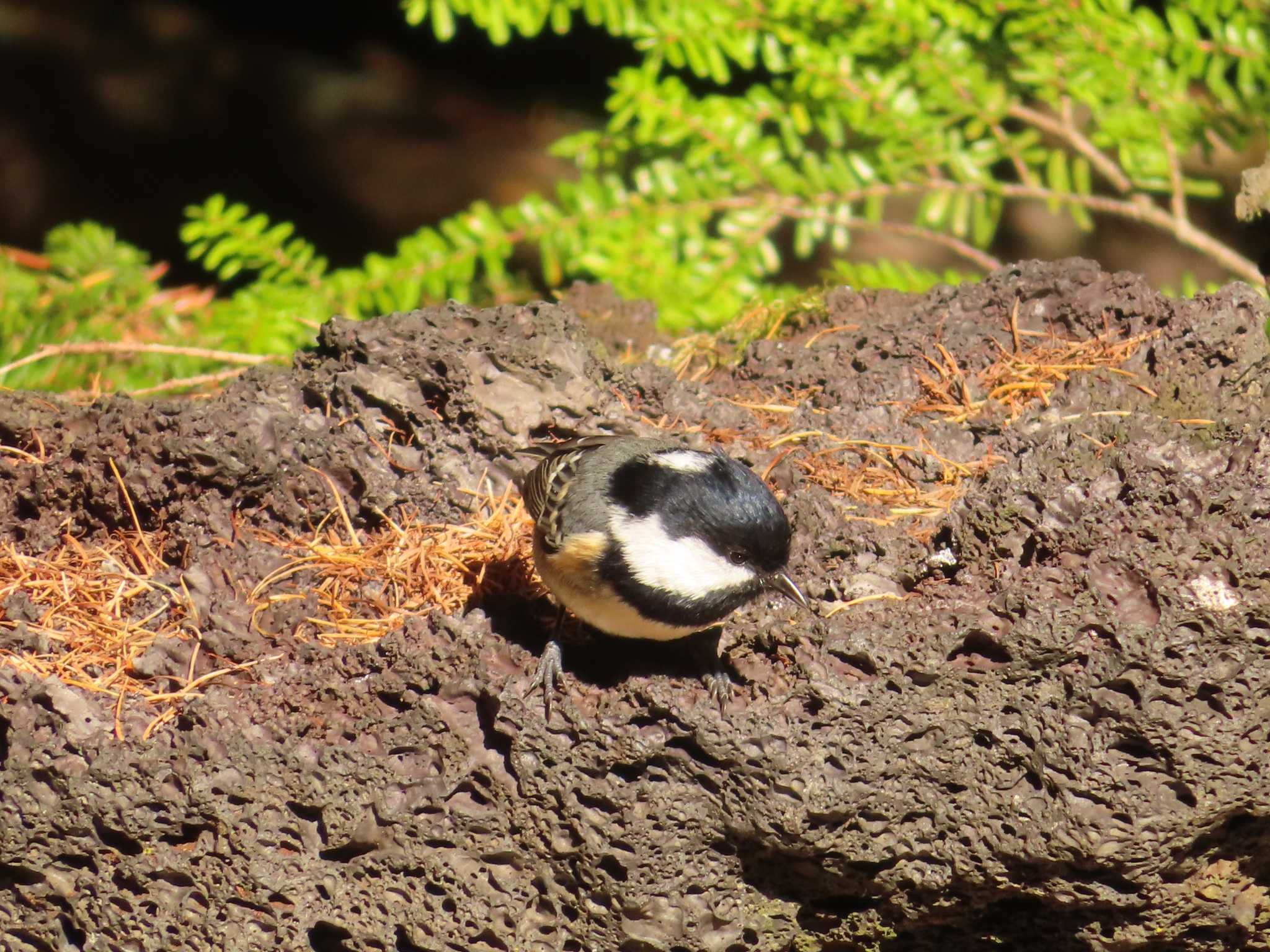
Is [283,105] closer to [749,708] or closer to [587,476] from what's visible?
[587,476]

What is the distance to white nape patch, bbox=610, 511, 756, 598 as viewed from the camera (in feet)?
9.07

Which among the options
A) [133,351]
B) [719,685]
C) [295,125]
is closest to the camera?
[719,685]

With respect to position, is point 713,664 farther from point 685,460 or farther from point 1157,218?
point 1157,218

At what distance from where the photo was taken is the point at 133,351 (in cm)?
434

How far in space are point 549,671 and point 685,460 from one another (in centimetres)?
59

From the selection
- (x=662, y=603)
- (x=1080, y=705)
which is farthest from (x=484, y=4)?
(x=1080, y=705)

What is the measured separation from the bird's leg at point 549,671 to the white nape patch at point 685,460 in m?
0.51

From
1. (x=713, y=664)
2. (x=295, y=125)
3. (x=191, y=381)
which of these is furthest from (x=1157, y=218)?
(x=295, y=125)

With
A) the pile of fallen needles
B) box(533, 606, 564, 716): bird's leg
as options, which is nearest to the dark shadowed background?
the pile of fallen needles

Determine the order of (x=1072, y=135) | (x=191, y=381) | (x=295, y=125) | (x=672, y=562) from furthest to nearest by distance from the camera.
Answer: (x=295, y=125), (x=1072, y=135), (x=191, y=381), (x=672, y=562)

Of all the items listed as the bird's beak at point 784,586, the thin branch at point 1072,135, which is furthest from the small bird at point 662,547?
the thin branch at point 1072,135

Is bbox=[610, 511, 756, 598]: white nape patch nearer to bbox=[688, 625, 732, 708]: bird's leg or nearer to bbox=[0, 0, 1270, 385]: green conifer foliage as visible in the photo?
bbox=[688, 625, 732, 708]: bird's leg

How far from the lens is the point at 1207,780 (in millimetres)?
2588

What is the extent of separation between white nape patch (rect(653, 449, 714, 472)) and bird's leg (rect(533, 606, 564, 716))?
51 centimetres
